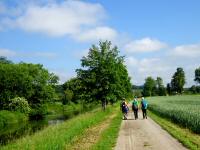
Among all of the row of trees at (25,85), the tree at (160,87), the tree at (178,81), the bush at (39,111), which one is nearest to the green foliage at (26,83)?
the row of trees at (25,85)

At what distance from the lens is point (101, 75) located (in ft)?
179

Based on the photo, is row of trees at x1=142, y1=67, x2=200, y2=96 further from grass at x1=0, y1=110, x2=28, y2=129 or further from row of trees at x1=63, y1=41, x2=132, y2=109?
row of trees at x1=63, y1=41, x2=132, y2=109

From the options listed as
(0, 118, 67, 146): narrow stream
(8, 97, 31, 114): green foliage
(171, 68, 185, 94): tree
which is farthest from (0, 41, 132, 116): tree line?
(171, 68, 185, 94): tree

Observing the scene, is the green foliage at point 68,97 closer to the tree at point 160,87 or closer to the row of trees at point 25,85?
the row of trees at point 25,85

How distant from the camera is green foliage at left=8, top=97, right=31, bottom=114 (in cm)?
8081

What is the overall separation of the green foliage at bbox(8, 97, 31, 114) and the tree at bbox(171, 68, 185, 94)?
104307 millimetres

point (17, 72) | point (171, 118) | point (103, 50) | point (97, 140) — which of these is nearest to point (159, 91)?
point (17, 72)

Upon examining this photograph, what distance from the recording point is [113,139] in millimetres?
21656

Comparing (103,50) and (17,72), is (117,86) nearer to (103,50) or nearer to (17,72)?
(103,50)

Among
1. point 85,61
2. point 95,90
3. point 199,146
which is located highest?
point 85,61

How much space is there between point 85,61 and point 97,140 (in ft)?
113

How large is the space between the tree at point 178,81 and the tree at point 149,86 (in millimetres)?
14014

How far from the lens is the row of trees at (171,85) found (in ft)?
574

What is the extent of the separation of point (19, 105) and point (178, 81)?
346 feet
